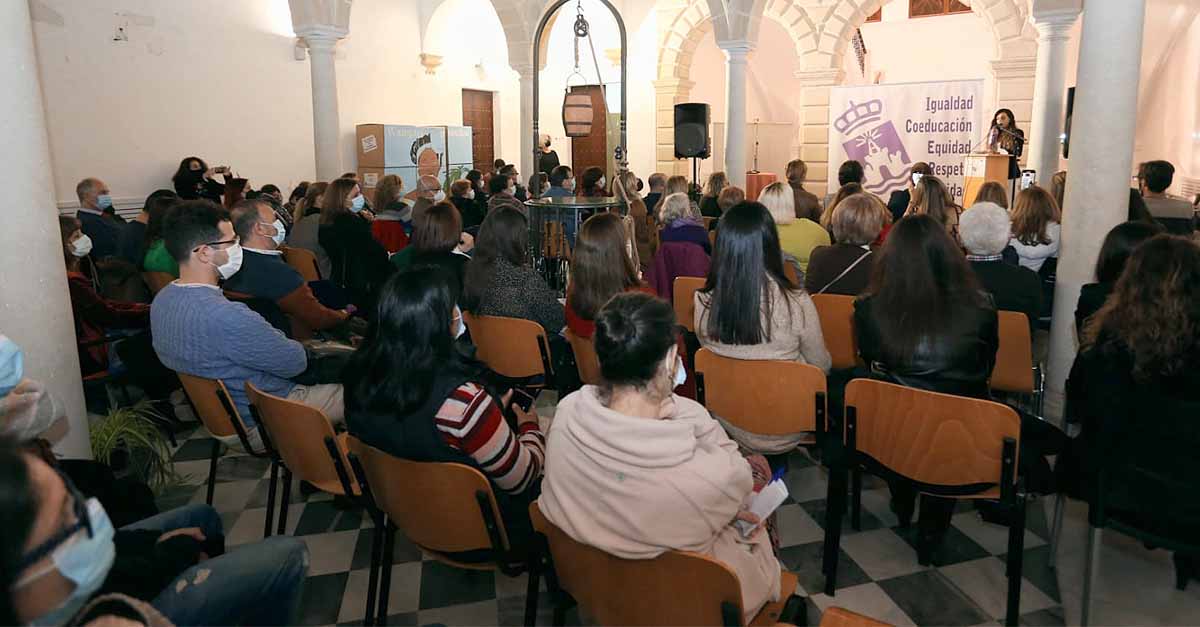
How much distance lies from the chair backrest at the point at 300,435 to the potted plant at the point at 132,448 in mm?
989

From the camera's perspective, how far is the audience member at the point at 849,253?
12.5 ft

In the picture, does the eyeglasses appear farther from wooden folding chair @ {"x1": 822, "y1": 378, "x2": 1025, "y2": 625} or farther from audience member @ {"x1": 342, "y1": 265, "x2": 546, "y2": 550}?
wooden folding chair @ {"x1": 822, "y1": 378, "x2": 1025, "y2": 625}

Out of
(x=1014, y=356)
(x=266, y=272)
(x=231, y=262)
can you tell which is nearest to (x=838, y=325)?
(x=1014, y=356)

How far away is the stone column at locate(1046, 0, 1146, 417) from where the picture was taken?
3412 millimetres

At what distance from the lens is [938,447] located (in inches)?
91.0

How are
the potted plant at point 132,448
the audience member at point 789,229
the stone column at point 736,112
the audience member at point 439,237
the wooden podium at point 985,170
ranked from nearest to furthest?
the potted plant at point 132,448 → the audience member at point 439,237 → the audience member at point 789,229 → the wooden podium at point 985,170 → the stone column at point 736,112

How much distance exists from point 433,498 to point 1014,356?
247cm

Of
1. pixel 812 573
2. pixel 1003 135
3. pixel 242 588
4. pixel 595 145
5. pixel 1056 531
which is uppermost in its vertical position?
pixel 595 145

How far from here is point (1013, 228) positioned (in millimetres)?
4449

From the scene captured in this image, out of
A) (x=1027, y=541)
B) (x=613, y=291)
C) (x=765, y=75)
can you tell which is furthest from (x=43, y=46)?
(x=765, y=75)

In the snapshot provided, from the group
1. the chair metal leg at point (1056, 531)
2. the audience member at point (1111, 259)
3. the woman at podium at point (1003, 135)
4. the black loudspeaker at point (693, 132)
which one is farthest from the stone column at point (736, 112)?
the chair metal leg at point (1056, 531)

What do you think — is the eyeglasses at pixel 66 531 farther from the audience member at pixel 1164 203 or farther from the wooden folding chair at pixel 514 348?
the audience member at pixel 1164 203

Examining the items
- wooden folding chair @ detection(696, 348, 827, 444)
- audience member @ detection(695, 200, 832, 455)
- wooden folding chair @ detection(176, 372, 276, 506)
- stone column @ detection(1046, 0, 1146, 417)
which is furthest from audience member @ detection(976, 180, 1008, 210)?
wooden folding chair @ detection(176, 372, 276, 506)

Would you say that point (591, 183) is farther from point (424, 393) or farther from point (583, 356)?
point (424, 393)
